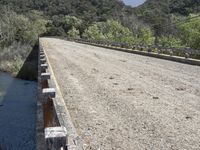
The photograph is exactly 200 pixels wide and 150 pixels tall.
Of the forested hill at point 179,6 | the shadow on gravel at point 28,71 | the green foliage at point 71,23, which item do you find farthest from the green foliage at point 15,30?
the forested hill at point 179,6

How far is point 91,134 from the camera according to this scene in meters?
7.78

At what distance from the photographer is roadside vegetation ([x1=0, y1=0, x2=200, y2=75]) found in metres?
60.5

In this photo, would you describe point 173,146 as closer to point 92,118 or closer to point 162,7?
point 92,118

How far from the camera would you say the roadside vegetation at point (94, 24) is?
60.5 metres

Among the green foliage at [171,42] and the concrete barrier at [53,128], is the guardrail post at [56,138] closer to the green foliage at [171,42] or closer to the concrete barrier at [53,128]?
the concrete barrier at [53,128]

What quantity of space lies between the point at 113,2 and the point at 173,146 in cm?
16058

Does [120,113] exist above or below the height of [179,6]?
below

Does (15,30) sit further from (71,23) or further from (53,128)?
(53,128)

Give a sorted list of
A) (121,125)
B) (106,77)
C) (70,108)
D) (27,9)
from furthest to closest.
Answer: (27,9)
(106,77)
(70,108)
(121,125)

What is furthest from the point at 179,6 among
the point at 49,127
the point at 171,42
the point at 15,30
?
the point at 49,127

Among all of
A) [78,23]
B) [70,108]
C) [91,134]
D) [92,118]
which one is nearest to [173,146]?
[91,134]

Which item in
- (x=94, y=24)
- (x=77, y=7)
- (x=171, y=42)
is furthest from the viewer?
(x=77, y=7)

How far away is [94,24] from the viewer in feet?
401

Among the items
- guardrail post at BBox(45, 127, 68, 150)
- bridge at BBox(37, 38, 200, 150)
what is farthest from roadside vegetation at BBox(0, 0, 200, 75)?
guardrail post at BBox(45, 127, 68, 150)
